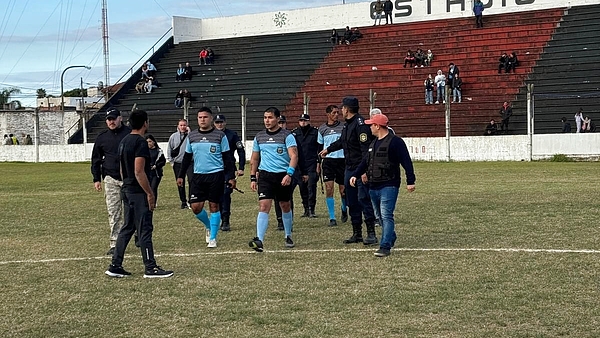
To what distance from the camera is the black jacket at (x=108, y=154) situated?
1168 cm

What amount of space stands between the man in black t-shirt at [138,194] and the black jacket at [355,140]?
339 cm

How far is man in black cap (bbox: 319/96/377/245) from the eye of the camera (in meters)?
11.9

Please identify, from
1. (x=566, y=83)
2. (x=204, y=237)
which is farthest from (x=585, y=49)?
(x=204, y=237)

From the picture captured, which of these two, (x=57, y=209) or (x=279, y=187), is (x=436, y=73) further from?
(x=279, y=187)

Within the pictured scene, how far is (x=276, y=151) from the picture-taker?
38.8 ft

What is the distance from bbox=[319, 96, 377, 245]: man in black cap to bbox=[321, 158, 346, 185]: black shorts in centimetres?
201

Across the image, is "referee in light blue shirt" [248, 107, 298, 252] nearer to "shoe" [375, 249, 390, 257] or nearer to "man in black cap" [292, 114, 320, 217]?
"shoe" [375, 249, 390, 257]

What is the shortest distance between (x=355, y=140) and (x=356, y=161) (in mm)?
290

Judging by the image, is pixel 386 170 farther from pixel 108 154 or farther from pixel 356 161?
pixel 108 154

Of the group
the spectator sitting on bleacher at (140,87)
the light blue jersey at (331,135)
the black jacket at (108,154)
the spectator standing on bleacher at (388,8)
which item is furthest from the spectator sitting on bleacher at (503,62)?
the black jacket at (108,154)

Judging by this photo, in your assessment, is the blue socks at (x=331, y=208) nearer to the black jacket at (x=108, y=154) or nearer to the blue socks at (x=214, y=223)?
the blue socks at (x=214, y=223)

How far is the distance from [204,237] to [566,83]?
92.0 feet

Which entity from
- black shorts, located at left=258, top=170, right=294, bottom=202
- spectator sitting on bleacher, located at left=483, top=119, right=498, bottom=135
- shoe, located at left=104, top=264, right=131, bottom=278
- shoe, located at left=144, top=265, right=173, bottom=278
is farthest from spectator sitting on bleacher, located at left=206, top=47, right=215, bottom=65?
shoe, located at left=144, top=265, right=173, bottom=278

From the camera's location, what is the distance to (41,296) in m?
8.73
